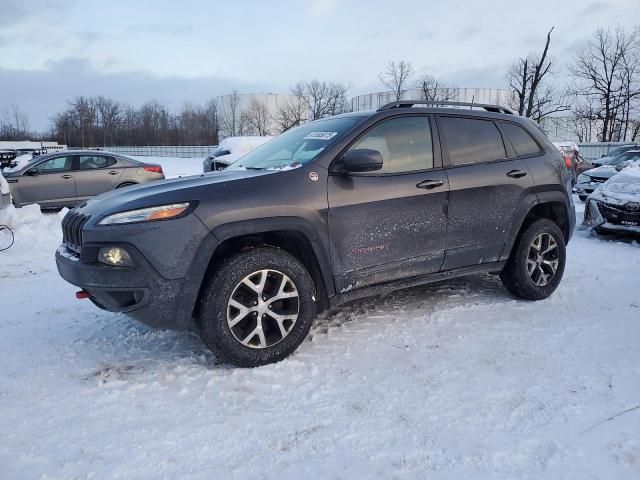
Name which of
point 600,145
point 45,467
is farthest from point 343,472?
point 600,145

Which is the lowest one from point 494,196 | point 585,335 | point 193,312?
point 585,335

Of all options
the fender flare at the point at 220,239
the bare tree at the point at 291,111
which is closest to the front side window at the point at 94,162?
the fender flare at the point at 220,239

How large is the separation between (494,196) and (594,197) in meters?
4.95

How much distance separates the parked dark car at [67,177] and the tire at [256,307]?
315 inches

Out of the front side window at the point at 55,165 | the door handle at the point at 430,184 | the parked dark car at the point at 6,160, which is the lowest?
the parked dark car at the point at 6,160

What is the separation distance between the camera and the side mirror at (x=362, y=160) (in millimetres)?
3412

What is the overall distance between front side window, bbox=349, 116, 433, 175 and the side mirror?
22cm

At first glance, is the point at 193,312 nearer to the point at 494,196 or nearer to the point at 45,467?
the point at 45,467

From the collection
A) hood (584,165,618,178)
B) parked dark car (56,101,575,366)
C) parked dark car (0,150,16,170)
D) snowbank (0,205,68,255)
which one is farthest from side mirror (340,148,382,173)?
parked dark car (0,150,16,170)

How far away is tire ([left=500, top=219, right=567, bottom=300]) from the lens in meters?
4.51

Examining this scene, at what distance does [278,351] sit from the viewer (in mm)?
3328

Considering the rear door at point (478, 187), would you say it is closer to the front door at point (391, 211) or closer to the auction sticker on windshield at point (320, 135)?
the front door at point (391, 211)

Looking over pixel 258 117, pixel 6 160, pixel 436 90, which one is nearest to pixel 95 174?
pixel 6 160

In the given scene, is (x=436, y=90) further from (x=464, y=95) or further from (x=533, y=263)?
(x=533, y=263)
